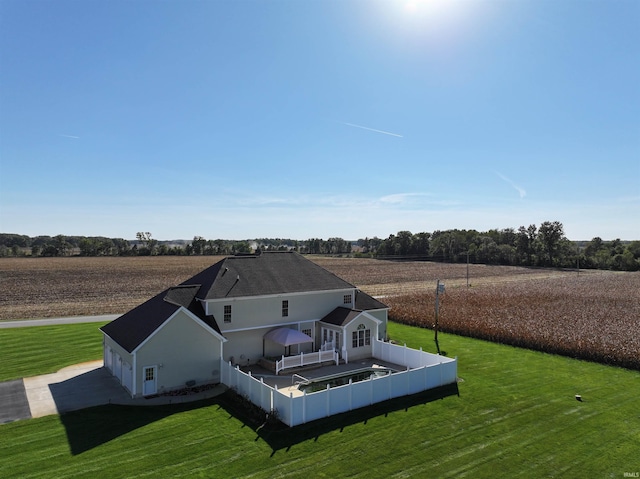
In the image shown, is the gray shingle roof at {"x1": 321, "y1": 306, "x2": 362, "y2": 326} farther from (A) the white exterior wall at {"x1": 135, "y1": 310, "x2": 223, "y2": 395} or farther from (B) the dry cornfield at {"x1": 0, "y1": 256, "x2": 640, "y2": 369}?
(B) the dry cornfield at {"x1": 0, "y1": 256, "x2": 640, "y2": 369}

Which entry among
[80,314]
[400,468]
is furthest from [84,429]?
[80,314]

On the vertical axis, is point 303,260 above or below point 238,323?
above

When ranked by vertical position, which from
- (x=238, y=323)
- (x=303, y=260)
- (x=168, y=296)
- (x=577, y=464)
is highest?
(x=303, y=260)

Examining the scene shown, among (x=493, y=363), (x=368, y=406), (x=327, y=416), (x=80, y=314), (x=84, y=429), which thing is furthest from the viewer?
(x=80, y=314)

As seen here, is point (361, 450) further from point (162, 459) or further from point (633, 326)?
point (633, 326)

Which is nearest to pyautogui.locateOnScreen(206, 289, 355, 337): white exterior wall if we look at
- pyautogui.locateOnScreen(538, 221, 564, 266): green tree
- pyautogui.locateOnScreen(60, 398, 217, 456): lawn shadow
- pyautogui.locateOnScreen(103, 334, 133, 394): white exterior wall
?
pyautogui.locateOnScreen(103, 334, 133, 394): white exterior wall

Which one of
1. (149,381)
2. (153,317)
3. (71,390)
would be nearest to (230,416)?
(149,381)
